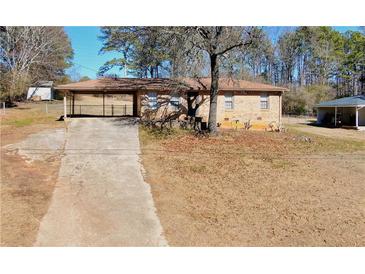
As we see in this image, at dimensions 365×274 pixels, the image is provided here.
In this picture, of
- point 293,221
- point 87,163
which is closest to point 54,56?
point 87,163

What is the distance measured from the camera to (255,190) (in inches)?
420

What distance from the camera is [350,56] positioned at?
50562mm

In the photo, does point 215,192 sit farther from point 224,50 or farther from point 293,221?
point 224,50

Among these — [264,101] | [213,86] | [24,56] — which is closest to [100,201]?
[213,86]

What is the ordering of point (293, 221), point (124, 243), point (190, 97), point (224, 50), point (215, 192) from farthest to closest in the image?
point (190, 97) < point (224, 50) < point (215, 192) < point (293, 221) < point (124, 243)

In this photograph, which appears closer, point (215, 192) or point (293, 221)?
point (293, 221)

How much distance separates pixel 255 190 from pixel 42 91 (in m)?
37.7

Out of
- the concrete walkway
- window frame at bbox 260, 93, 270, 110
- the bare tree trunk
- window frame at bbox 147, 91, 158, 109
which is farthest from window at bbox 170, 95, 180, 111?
the concrete walkway

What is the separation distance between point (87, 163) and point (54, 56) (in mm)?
30455

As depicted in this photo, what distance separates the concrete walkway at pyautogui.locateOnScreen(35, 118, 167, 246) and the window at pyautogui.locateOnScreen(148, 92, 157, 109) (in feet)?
18.7

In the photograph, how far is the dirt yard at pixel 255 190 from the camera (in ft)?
24.3

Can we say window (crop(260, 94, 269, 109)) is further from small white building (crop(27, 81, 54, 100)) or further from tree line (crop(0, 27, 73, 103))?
small white building (crop(27, 81, 54, 100))

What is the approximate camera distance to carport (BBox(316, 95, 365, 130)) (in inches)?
1129
